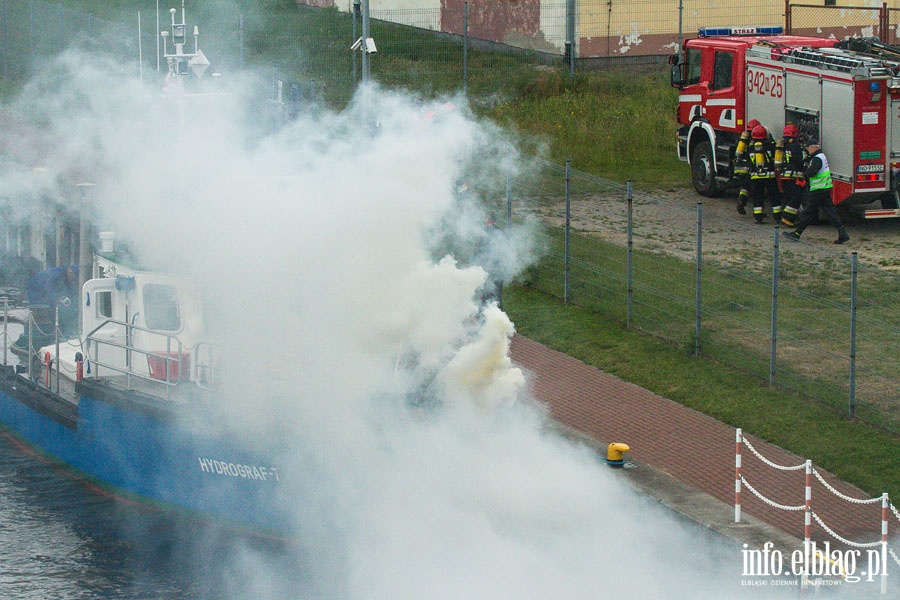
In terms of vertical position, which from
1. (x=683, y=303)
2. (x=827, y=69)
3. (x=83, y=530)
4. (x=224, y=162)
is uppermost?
(x=827, y=69)

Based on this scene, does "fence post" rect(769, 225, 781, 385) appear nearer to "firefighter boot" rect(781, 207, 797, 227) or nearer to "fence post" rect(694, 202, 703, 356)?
"fence post" rect(694, 202, 703, 356)

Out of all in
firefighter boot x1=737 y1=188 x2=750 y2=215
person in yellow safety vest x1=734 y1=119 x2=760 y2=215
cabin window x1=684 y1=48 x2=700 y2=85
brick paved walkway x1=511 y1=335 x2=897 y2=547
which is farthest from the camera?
cabin window x1=684 y1=48 x2=700 y2=85

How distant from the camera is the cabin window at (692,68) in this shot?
83.9ft

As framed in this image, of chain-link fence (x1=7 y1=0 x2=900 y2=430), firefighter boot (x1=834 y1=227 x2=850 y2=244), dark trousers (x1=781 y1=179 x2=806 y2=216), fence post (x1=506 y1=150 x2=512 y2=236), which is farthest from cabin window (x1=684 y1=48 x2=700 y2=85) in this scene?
fence post (x1=506 y1=150 x2=512 y2=236)

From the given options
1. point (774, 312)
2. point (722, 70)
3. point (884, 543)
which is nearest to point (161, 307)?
point (774, 312)

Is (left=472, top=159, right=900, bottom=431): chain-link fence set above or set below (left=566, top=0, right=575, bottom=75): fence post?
below

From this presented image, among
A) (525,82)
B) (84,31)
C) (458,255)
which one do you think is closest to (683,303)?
(458,255)

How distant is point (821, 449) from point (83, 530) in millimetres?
7888

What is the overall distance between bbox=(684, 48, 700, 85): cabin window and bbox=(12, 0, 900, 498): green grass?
208 centimetres

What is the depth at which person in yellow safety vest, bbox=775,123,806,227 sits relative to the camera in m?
21.6

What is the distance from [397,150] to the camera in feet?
42.8

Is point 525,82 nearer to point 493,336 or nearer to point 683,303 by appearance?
point 683,303

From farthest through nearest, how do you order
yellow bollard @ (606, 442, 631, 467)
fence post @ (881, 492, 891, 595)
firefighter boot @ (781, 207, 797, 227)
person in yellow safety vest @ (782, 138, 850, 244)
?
firefighter boot @ (781, 207, 797, 227), person in yellow safety vest @ (782, 138, 850, 244), yellow bollard @ (606, 442, 631, 467), fence post @ (881, 492, 891, 595)

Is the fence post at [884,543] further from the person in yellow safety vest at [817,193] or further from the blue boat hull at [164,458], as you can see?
the person in yellow safety vest at [817,193]
